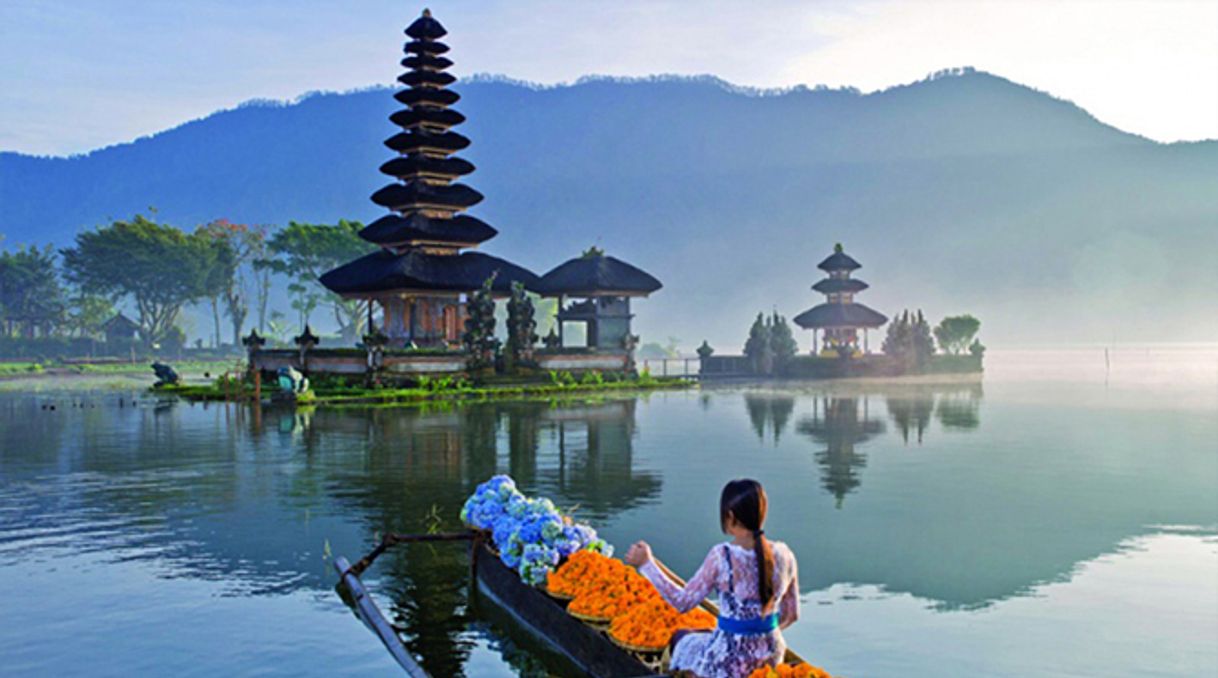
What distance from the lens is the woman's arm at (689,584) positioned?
673 centimetres

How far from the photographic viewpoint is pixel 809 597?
12.3m

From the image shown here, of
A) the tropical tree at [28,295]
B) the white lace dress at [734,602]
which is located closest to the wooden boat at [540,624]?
the white lace dress at [734,602]

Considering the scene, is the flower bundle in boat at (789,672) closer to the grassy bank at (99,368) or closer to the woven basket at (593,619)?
the woven basket at (593,619)

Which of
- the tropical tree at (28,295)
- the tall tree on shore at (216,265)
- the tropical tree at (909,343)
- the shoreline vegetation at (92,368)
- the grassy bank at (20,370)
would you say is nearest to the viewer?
the tropical tree at (909,343)

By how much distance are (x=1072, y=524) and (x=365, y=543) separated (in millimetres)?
10866

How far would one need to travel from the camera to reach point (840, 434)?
104 feet

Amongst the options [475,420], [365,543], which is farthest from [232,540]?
[475,420]

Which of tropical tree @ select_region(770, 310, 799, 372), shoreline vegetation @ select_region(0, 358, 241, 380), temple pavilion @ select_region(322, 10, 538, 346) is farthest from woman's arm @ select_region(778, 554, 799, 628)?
shoreline vegetation @ select_region(0, 358, 241, 380)

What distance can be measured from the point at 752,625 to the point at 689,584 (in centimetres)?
46

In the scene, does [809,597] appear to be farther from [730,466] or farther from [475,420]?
[475,420]

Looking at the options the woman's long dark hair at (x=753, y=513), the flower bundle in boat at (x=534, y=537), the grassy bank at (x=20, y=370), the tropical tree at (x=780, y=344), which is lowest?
the flower bundle in boat at (x=534, y=537)

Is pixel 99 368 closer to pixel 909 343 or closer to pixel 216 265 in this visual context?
pixel 216 265

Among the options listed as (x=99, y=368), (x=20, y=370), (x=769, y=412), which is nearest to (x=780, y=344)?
(x=769, y=412)

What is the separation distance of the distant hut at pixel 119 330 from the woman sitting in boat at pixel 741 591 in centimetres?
9931
